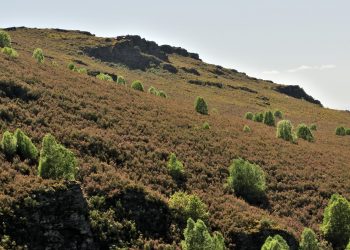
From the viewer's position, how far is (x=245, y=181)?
3603cm

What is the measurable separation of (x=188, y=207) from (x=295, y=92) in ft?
539

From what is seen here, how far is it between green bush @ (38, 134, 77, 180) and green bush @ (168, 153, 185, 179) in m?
10.4

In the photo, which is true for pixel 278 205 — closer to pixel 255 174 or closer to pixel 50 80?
pixel 255 174

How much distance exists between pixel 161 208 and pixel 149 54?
15382 cm

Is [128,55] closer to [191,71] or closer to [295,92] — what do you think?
[191,71]

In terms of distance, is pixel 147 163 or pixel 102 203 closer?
pixel 102 203

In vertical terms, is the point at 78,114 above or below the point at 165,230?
above

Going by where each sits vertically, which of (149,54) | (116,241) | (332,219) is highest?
(149,54)

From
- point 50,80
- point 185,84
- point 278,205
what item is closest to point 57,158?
point 278,205


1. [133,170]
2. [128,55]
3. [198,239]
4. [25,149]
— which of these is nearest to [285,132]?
[133,170]

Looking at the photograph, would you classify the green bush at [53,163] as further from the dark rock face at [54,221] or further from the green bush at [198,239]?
the green bush at [198,239]

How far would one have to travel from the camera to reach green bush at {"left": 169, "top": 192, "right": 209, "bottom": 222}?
2861 centimetres

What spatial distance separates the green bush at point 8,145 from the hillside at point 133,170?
2.99 ft

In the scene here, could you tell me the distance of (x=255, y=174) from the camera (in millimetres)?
36188
